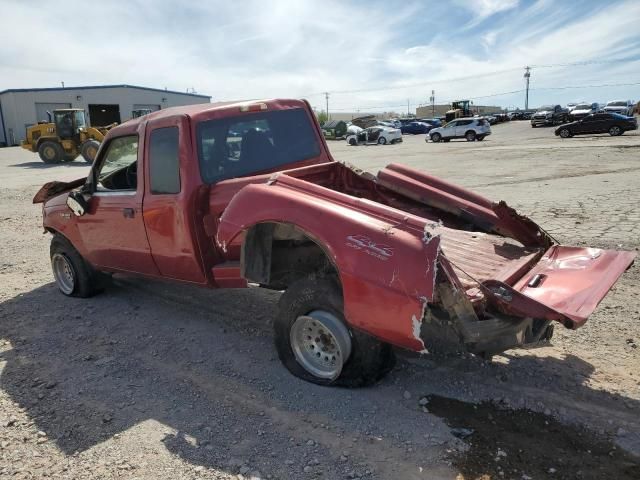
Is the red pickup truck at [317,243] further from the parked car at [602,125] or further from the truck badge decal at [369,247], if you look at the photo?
the parked car at [602,125]

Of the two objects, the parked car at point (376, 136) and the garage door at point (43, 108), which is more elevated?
the garage door at point (43, 108)

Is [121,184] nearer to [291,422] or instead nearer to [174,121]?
[174,121]

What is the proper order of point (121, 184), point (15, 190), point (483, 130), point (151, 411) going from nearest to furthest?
point (151, 411) → point (121, 184) → point (15, 190) → point (483, 130)

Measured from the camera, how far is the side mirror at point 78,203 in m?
5.14

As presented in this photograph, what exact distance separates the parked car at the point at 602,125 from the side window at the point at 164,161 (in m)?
30.7

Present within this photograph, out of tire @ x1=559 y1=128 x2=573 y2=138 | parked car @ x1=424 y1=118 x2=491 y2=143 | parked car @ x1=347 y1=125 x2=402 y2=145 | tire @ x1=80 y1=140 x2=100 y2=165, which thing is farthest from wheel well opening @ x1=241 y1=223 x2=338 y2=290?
parked car @ x1=424 y1=118 x2=491 y2=143

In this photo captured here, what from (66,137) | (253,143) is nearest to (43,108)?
(66,137)

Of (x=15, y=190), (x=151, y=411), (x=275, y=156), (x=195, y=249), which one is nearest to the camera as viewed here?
(x=151, y=411)

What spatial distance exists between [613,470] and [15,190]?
57.0 ft

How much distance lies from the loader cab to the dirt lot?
73.4 ft

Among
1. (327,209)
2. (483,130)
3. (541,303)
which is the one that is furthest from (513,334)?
(483,130)

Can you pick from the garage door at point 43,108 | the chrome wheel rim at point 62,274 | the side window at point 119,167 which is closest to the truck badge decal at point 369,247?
the side window at point 119,167

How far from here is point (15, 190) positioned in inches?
625

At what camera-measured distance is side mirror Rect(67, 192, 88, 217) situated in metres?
5.14
